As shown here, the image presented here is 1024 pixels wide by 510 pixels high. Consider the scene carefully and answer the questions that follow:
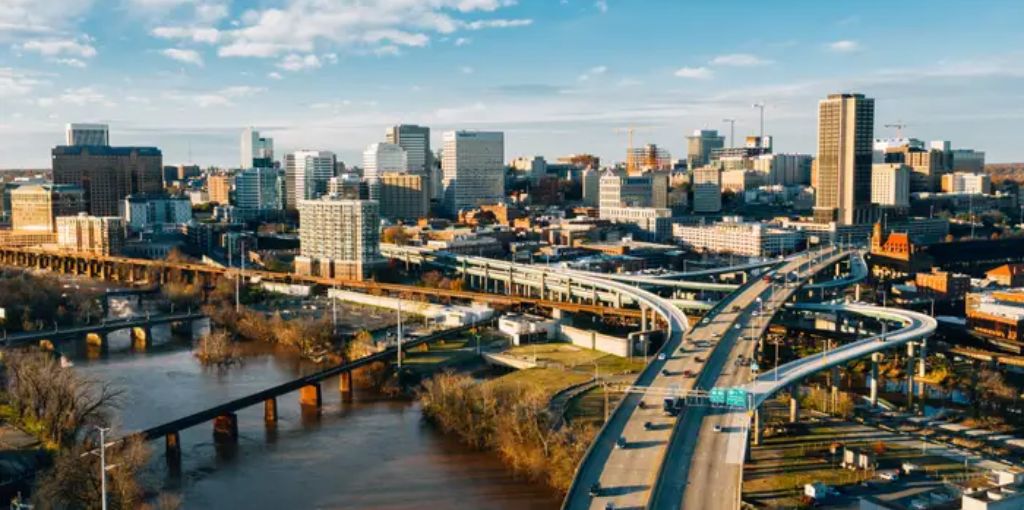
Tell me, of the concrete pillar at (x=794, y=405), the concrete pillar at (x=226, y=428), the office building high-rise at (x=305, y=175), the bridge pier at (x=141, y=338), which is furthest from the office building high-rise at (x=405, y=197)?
the concrete pillar at (x=794, y=405)

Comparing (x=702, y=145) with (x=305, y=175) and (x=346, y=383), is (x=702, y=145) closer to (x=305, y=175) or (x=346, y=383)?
(x=305, y=175)

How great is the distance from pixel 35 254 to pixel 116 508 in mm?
51045

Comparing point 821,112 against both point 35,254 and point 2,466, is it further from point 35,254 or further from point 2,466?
point 2,466

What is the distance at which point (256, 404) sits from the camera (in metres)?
25.3

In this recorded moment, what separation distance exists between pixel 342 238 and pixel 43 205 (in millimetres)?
31867

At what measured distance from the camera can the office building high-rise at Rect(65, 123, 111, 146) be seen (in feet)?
360

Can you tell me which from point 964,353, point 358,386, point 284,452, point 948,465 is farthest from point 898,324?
point 284,452

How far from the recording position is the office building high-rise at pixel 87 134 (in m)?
110

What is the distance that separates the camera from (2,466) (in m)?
18.4

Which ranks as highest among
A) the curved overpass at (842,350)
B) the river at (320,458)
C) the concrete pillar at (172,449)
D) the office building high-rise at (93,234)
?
the office building high-rise at (93,234)

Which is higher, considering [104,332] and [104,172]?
[104,172]

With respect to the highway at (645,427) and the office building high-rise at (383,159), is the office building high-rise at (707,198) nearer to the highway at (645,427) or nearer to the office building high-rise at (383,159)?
the office building high-rise at (383,159)

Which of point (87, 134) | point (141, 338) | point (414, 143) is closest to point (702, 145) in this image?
point (414, 143)

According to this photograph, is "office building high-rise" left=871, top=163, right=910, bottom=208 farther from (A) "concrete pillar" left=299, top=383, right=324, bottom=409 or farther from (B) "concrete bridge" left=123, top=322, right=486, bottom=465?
(A) "concrete pillar" left=299, top=383, right=324, bottom=409
